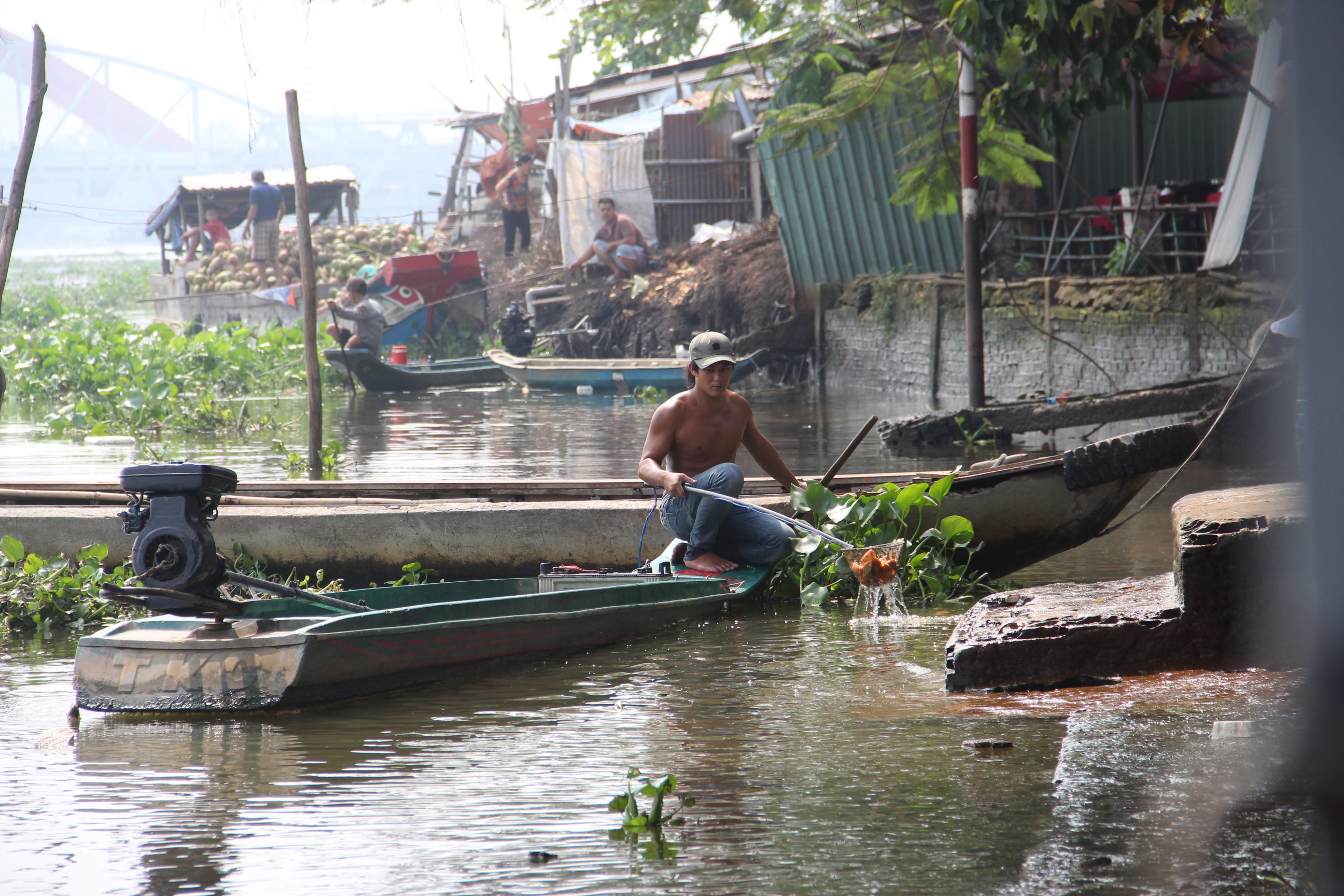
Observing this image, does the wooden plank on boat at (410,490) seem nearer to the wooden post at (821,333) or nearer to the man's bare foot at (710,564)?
the man's bare foot at (710,564)

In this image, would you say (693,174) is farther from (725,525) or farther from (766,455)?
(725,525)

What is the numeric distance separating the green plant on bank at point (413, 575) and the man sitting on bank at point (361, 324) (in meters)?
11.6

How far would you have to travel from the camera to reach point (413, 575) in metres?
6.36

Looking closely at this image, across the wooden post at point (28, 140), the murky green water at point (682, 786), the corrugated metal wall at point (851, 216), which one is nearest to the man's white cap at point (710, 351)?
the murky green water at point (682, 786)

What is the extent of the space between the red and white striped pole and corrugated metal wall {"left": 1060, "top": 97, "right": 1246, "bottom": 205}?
411 centimetres

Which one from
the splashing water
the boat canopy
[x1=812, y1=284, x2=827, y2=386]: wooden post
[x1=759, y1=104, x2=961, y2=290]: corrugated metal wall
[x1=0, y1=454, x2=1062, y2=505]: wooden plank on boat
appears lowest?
the splashing water

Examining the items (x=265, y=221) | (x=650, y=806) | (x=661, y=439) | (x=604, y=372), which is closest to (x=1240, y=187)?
(x=661, y=439)

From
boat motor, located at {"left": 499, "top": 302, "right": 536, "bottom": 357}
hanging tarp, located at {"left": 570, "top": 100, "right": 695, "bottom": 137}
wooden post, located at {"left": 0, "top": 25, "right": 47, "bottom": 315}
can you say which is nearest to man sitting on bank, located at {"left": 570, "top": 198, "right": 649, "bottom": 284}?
hanging tarp, located at {"left": 570, "top": 100, "right": 695, "bottom": 137}

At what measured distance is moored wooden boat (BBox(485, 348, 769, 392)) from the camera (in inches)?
674

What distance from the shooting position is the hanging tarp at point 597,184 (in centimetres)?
2184

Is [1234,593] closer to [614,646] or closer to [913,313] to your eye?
[614,646]

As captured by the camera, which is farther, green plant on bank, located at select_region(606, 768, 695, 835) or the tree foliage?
the tree foliage

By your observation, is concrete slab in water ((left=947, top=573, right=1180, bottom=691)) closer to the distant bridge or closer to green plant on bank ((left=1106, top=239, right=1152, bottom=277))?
green plant on bank ((left=1106, top=239, right=1152, bottom=277))

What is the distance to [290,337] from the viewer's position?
1825 centimetres
